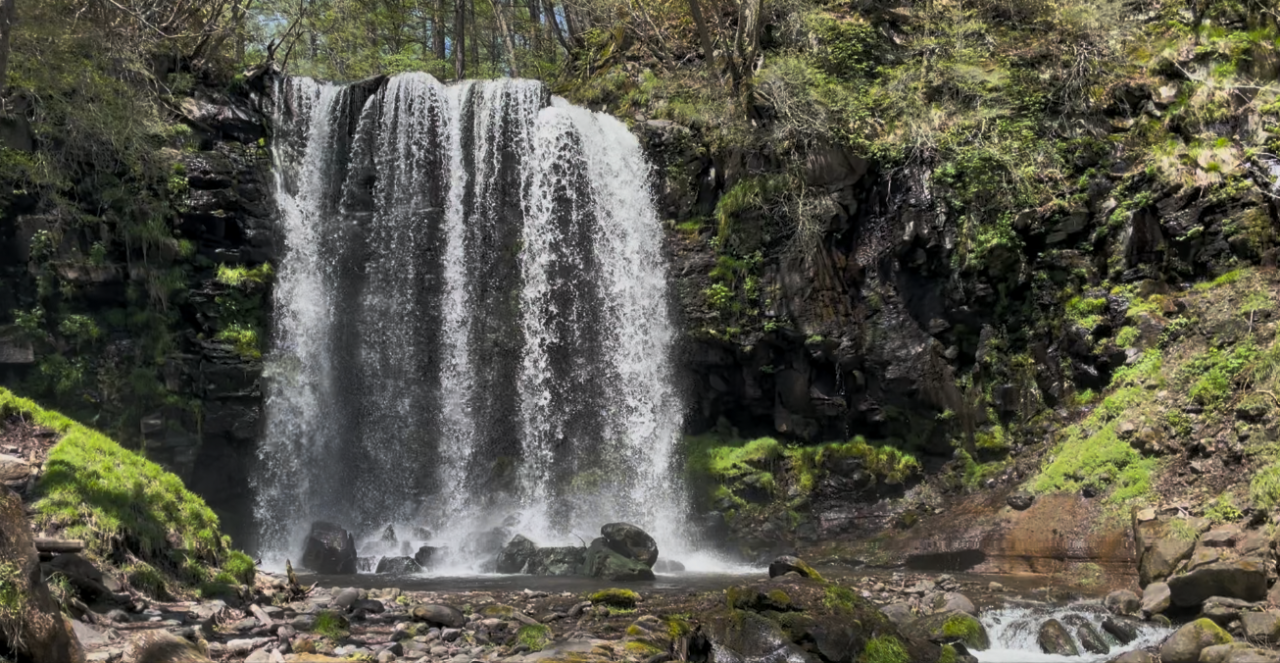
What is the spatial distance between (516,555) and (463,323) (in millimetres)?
6116

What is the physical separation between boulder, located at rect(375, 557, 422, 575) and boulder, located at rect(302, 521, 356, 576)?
0.53 m

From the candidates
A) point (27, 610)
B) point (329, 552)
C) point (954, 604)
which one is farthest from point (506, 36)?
point (27, 610)

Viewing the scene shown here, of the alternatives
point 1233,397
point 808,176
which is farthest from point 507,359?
point 1233,397

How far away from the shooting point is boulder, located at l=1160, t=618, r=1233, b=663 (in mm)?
8039

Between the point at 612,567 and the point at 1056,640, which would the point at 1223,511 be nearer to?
the point at 1056,640

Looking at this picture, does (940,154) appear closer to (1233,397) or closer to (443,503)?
(1233,397)

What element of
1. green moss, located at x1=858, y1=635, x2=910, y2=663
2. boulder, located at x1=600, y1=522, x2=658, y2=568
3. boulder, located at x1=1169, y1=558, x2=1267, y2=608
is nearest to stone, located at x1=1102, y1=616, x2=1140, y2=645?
boulder, located at x1=1169, y1=558, x2=1267, y2=608

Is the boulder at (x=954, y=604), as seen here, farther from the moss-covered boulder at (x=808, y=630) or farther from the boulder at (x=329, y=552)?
the boulder at (x=329, y=552)

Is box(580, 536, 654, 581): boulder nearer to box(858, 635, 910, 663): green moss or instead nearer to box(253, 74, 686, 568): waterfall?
box(253, 74, 686, 568): waterfall

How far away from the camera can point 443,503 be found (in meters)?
17.4

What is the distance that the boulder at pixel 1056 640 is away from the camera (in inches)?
355

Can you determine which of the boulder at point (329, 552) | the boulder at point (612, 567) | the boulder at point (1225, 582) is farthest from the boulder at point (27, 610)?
the boulder at point (1225, 582)

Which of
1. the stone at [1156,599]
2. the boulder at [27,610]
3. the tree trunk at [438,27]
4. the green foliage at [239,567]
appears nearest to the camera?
the boulder at [27,610]

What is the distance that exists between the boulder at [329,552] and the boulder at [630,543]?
4338 millimetres
